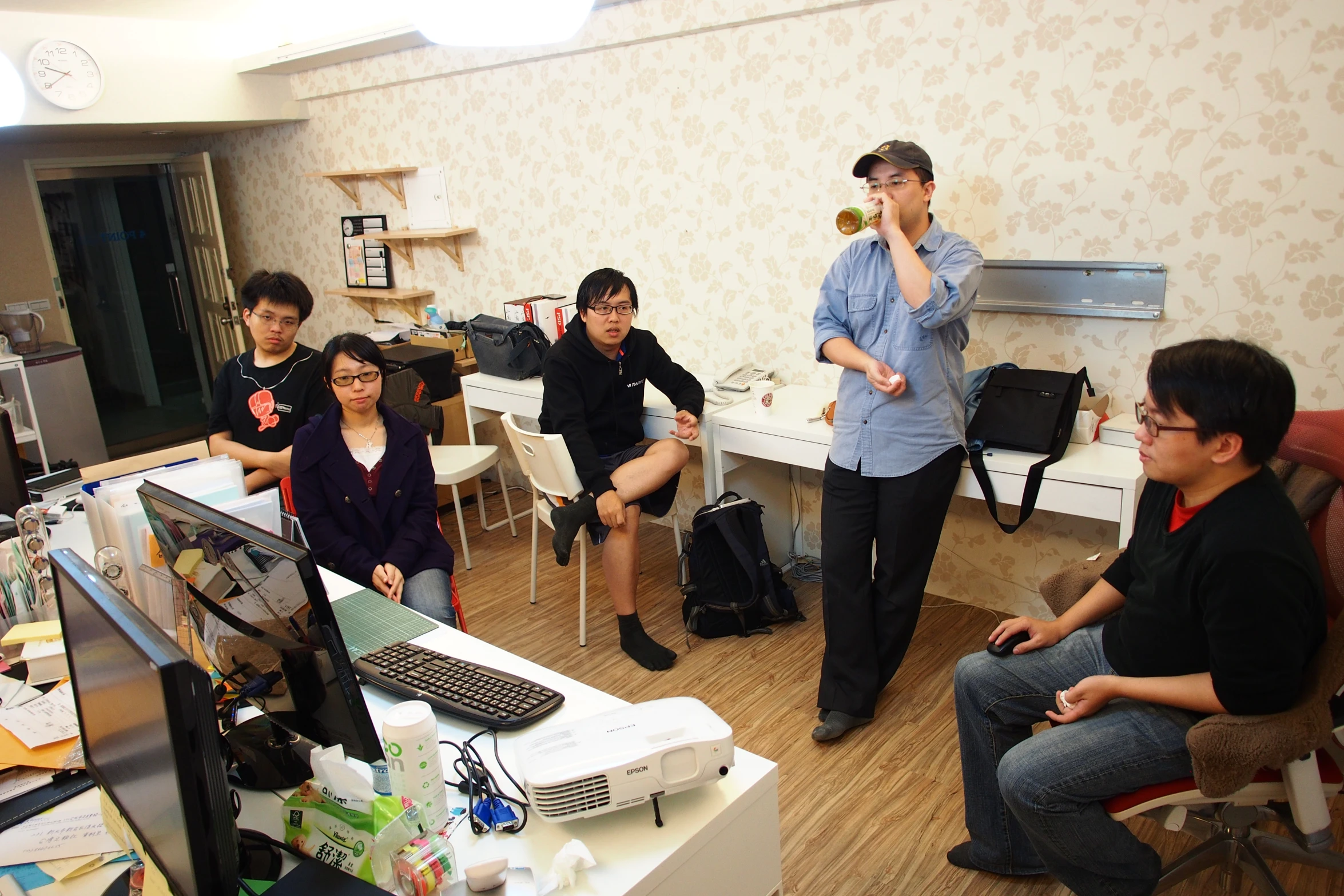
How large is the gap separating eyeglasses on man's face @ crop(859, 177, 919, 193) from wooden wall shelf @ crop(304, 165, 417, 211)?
115 inches

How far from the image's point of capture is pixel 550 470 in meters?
3.04

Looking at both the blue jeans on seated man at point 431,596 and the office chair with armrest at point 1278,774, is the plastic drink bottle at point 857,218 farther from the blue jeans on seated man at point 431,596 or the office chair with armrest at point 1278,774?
the blue jeans on seated man at point 431,596

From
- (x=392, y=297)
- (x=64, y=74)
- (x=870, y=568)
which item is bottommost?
(x=870, y=568)

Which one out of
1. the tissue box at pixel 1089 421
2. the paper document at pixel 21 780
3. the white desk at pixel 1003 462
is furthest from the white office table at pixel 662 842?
the tissue box at pixel 1089 421

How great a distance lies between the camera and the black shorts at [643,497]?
3.08 m

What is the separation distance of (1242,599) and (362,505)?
1929 millimetres

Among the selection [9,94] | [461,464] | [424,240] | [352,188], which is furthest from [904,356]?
[352,188]

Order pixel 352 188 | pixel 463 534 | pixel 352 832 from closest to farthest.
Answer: pixel 352 832 < pixel 463 534 < pixel 352 188

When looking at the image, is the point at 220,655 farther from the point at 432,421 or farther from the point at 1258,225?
the point at 1258,225

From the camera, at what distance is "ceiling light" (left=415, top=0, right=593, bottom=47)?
1.26 m

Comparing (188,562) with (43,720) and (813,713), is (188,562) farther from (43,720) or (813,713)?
(813,713)

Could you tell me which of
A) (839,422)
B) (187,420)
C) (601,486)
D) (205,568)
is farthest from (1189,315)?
(187,420)

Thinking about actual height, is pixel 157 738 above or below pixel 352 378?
below

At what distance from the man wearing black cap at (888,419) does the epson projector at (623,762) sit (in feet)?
4.39
